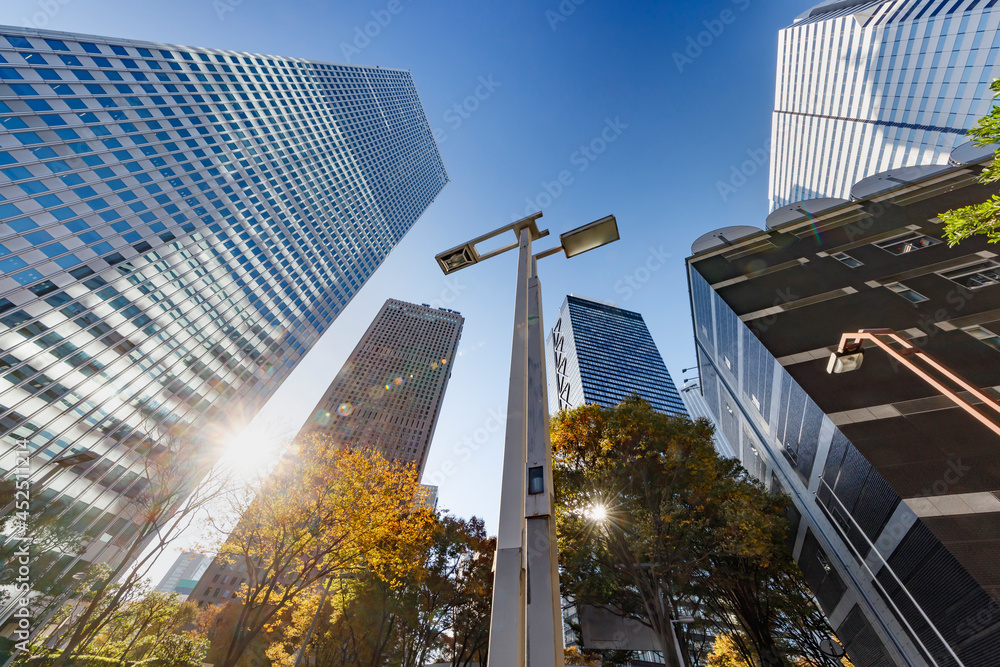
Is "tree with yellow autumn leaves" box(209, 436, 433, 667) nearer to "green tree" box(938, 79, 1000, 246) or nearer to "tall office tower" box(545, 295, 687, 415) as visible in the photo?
"green tree" box(938, 79, 1000, 246)

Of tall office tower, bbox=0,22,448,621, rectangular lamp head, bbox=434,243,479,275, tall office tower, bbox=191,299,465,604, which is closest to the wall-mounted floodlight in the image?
rectangular lamp head, bbox=434,243,479,275

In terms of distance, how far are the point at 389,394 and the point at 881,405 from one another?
7547cm

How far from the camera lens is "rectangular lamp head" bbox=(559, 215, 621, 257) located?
454 cm

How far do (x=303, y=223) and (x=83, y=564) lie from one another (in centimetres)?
4627

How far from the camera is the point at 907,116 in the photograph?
44.5 meters

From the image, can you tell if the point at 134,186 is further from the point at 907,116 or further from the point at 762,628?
the point at 907,116

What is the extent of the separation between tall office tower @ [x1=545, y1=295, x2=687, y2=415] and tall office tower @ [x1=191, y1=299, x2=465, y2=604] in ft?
99.4

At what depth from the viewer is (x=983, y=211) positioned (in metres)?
7.05

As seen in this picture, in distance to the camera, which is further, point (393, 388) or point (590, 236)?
point (393, 388)

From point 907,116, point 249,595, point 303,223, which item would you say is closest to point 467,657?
point 249,595

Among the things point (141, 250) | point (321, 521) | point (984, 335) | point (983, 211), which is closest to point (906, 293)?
point (984, 335)

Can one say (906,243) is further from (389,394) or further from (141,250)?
(389,394)

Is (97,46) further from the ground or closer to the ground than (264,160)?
closer to the ground

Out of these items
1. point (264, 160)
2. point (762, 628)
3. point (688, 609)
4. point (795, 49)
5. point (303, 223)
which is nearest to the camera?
point (762, 628)
